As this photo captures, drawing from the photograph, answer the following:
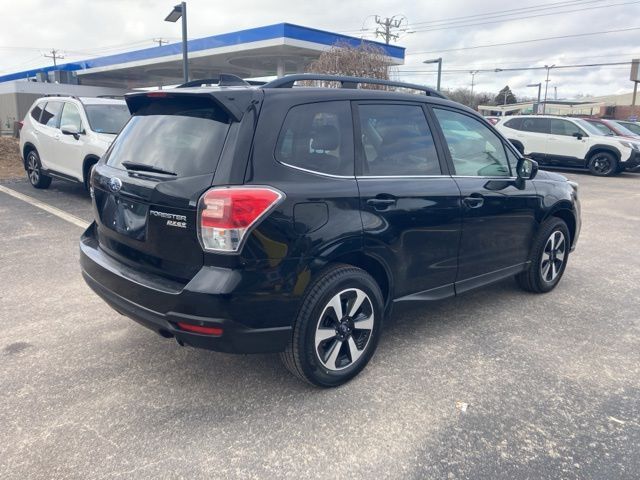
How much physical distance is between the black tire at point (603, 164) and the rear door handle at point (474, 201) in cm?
1422

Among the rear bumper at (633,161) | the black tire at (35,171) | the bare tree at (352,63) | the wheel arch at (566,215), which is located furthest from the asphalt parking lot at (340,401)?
the bare tree at (352,63)

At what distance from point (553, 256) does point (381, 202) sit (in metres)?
2.56

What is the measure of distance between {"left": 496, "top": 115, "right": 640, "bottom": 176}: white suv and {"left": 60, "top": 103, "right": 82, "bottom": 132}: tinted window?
485 inches

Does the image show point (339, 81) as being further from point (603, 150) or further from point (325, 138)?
point (603, 150)

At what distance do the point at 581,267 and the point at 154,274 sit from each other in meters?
4.94

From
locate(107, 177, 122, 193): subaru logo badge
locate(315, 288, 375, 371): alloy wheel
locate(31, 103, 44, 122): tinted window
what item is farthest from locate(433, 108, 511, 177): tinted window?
locate(31, 103, 44, 122): tinted window

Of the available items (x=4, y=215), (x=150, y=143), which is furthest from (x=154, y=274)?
(x=4, y=215)

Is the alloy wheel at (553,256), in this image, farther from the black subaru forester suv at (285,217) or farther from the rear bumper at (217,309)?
the rear bumper at (217,309)

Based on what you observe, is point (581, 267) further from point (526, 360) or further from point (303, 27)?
point (303, 27)

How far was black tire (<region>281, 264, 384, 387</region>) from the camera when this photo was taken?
2.93 meters

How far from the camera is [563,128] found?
659 inches

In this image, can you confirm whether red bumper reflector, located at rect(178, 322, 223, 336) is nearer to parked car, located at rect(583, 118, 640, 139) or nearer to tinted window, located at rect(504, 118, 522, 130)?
tinted window, located at rect(504, 118, 522, 130)

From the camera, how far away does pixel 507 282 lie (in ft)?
17.7

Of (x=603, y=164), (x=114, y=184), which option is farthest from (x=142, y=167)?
(x=603, y=164)
